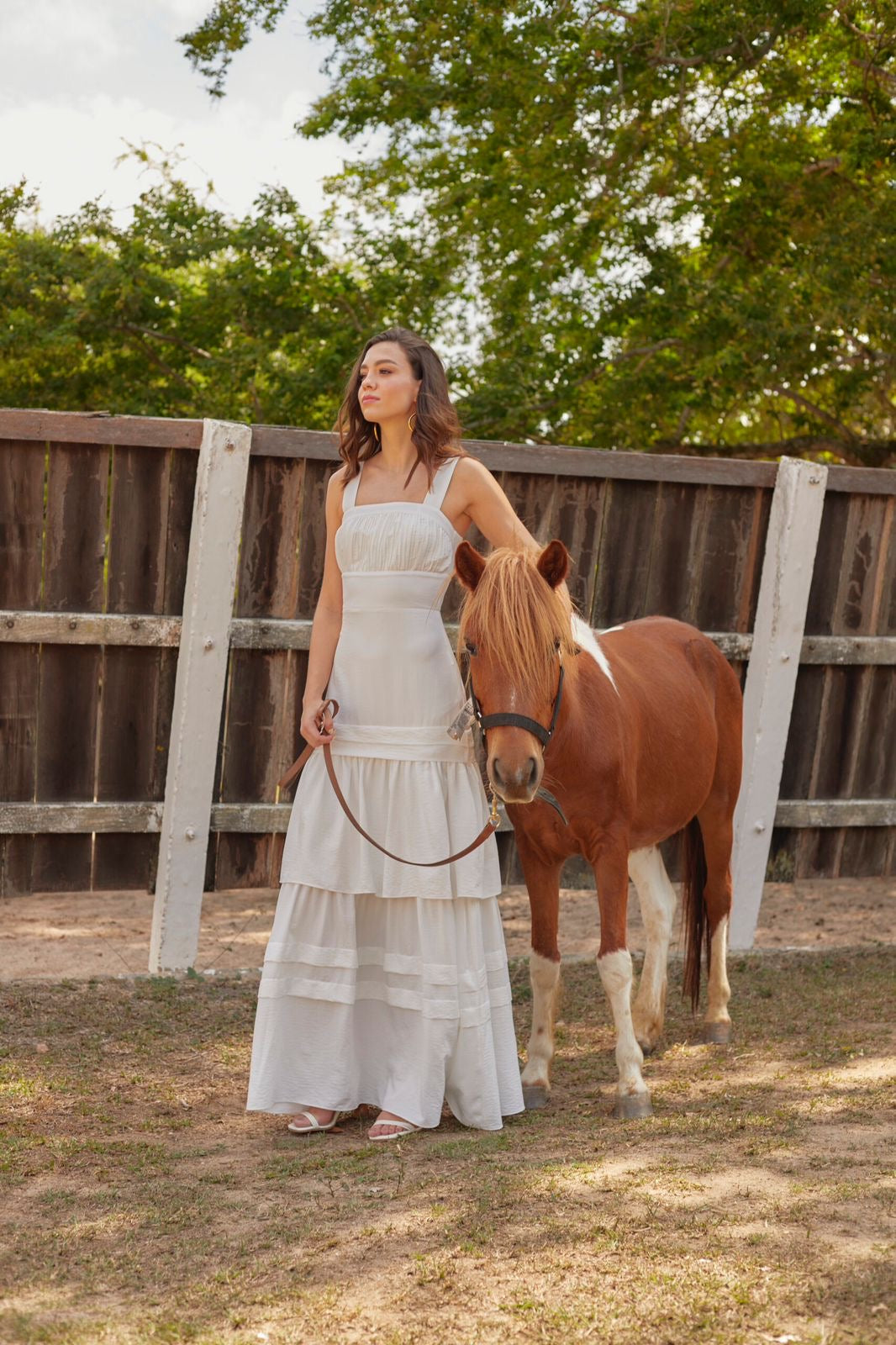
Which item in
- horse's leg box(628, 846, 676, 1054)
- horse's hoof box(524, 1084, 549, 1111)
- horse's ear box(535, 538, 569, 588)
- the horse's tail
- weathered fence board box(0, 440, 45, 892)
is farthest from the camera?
weathered fence board box(0, 440, 45, 892)

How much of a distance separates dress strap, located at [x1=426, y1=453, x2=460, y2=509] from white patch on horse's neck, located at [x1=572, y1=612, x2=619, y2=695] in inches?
23.6

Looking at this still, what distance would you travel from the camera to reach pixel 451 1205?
3150mm

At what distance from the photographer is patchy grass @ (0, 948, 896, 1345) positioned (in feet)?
8.54

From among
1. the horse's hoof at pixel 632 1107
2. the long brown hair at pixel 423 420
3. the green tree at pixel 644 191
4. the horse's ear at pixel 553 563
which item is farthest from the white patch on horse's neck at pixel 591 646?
the green tree at pixel 644 191

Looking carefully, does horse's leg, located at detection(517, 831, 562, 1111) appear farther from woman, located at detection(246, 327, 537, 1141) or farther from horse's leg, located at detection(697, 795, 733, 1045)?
horse's leg, located at detection(697, 795, 733, 1045)

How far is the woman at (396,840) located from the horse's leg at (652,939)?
3.44 ft

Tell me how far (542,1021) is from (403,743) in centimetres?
106

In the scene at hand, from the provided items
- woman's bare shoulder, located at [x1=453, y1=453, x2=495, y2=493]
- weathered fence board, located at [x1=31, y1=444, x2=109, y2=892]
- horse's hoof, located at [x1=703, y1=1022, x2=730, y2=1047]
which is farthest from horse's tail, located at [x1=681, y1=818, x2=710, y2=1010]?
weathered fence board, located at [x1=31, y1=444, x2=109, y2=892]

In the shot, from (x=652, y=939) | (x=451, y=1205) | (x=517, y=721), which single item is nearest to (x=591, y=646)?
(x=517, y=721)

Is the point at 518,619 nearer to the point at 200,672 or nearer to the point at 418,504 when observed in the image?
the point at 418,504

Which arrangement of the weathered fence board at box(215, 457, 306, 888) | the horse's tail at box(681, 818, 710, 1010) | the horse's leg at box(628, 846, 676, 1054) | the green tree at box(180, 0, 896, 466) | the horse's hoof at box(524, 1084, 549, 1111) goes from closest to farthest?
the horse's hoof at box(524, 1084, 549, 1111) < the horse's leg at box(628, 846, 676, 1054) < the horse's tail at box(681, 818, 710, 1010) < the weathered fence board at box(215, 457, 306, 888) < the green tree at box(180, 0, 896, 466)

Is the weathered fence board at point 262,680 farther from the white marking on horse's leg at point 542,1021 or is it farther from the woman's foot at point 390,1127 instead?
the woman's foot at point 390,1127

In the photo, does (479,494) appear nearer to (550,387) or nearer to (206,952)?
(206,952)

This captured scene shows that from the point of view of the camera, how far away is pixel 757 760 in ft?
20.2
